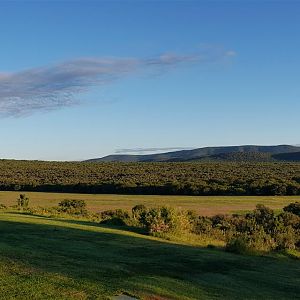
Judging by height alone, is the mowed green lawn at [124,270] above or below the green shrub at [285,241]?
above

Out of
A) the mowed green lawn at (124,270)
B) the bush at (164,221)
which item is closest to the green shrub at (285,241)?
the mowed green lawn at (124,270)

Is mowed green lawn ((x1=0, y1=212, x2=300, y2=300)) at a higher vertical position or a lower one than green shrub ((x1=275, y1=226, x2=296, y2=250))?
higher

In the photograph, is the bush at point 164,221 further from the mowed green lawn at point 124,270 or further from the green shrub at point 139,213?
the mowed green lawn at point 124,270

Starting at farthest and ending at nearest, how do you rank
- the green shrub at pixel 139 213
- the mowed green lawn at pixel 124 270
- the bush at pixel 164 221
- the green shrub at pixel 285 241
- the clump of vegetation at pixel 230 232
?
the green shrub at pixel 139 213
the bush at pixel 164 221
the green shrub at pixel 285 241
the clump of vegetation at pixel 230 232
the mowed green lawn at pixel 124 270

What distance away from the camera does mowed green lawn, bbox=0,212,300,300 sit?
10562mm

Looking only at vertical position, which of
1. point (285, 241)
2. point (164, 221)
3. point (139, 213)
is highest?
point (164, 221)

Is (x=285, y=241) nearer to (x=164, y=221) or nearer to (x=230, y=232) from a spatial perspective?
(x=230, y=232)

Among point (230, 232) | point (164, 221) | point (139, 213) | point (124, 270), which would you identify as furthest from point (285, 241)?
point (124, 270)

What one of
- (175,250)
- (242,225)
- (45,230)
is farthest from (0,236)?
(242,225)

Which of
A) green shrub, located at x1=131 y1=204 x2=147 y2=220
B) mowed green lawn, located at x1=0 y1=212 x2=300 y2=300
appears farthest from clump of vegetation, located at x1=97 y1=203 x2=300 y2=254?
mowed green lawn, located at x1=0 y1=212 x2=300 y2=300

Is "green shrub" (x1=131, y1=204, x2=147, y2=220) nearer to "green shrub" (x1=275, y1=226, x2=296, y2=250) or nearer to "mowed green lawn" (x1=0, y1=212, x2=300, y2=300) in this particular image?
"green shrub" (x1=275, y1=226, x2=296, y2=250)

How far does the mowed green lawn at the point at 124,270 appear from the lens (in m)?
10.6

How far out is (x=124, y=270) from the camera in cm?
1280

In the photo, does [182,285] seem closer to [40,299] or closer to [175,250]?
[40,299]
